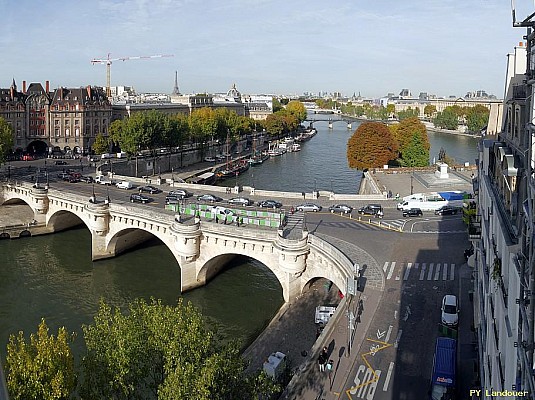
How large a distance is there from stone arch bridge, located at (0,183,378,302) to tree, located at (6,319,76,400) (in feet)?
52.3

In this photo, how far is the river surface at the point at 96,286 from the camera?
109 feet

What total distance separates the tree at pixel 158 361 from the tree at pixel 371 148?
58356mm

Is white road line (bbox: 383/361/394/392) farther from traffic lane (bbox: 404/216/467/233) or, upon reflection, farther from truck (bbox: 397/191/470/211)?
truck (bbox: 397/191/470/211)

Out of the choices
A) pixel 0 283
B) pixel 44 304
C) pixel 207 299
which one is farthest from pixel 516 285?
→ pixel 0 283

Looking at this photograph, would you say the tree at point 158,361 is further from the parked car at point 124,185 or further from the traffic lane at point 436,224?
the parked car at point 124,185

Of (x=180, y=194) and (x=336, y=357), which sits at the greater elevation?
(x=180, y=194)

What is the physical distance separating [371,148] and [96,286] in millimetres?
43849

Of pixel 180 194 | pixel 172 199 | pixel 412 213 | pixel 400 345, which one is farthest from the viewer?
pixel 180 194

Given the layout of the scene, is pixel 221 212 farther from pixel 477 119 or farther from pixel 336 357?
pixel 477 119

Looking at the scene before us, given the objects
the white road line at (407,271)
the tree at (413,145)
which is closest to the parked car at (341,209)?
the white road line at (407,271)

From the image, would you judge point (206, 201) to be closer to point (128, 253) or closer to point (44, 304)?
point (128, 253)

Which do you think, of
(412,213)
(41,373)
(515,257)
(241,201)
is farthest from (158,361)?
(412,213)

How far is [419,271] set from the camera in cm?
3020

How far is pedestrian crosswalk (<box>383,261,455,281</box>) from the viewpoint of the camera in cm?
2935
